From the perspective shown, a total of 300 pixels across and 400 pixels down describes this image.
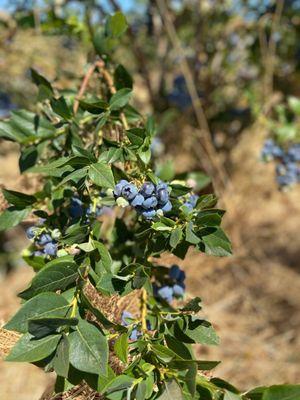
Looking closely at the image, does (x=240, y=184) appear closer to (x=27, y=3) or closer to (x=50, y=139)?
(x=27, y=3)

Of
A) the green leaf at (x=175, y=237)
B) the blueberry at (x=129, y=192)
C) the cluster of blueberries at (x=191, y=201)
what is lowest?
the cluster of blueberries at (x=191, y=201)

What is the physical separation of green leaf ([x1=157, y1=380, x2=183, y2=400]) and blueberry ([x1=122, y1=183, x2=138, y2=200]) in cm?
26

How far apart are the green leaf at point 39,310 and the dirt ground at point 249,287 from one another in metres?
0.67

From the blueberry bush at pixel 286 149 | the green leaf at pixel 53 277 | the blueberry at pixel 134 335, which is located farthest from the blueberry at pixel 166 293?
the blueberry bush at pixel 286 149

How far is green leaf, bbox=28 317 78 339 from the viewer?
0.59 m

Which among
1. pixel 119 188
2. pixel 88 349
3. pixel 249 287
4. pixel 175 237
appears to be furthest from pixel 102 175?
pixel 249 287

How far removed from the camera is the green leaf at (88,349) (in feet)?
2.02

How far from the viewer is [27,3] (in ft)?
5.46

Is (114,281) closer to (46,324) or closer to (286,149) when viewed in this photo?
(46,324)

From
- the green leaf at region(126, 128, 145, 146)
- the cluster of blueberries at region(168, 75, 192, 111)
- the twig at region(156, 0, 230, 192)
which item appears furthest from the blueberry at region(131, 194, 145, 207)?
the cluster of blueberries at region(168, 75, 192, 111)

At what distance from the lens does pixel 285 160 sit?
59.0 inches

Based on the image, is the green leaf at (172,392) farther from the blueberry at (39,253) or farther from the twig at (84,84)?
the twig at (84,84)

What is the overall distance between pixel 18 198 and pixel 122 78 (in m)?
0.34

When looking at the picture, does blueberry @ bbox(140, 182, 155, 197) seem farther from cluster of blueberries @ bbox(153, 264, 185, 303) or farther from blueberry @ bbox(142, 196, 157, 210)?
cluster of blueberries @ bbox(153, 264, 185, 303)
